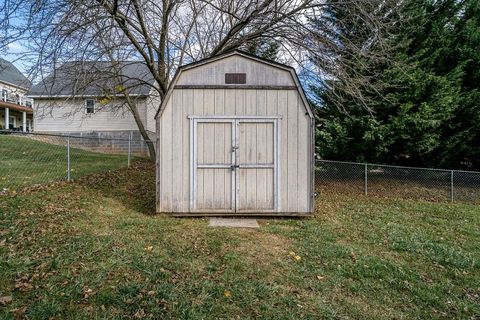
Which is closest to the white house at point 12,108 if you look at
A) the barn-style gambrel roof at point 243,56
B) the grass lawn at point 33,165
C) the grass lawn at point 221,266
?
the grass lawn at point 33,165

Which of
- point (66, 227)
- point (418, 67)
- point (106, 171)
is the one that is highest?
point (418, 67)

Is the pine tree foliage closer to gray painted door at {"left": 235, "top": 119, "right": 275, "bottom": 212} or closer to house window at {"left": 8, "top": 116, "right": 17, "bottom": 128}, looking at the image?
gray painted door at {"left": 235, "top": 119, "right": 275, "bottom": 212}

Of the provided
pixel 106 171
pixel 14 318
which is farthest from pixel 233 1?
pixel 14 318

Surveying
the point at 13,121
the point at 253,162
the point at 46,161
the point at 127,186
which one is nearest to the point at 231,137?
the point at 253,162

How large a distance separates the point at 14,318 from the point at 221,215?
153 inches

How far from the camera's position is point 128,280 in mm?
3389

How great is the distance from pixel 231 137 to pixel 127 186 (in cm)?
417

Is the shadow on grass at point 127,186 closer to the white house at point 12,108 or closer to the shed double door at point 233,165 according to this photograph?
the shed double door at point 233,165

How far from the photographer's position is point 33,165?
399 inches

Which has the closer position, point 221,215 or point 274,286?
point 274,286

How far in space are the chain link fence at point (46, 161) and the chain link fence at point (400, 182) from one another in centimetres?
744

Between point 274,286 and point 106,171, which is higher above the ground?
point 106,171

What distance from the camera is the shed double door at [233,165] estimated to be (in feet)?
20.2

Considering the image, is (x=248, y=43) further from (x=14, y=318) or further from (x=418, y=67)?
(x=14, y=318)
